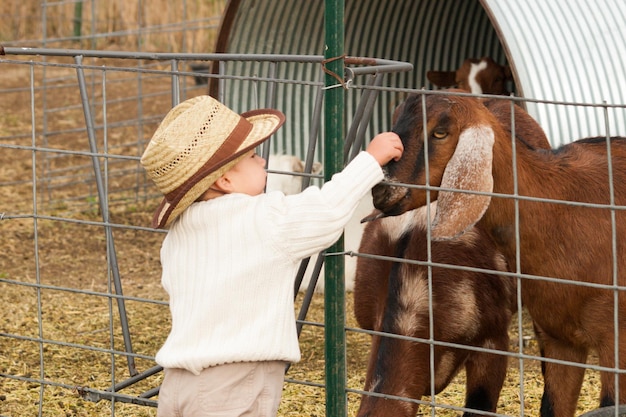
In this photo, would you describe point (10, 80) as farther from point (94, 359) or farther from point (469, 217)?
point (469, 217)

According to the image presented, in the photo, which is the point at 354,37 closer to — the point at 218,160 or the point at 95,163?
the point at 95,163

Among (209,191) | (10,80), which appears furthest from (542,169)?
(10,80)

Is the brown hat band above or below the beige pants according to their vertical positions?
above

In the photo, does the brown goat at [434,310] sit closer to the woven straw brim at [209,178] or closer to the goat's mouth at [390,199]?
the goat's mouth at [390,199]

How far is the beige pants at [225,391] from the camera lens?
323 cm

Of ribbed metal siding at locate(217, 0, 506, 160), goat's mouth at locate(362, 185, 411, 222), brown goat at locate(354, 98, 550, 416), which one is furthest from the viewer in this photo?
ribbed metal siding at locate(217, 0, 506, 160)

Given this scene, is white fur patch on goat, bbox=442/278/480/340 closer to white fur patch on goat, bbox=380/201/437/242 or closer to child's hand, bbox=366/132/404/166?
white fur patch on goat, bbox=380/201/437/242

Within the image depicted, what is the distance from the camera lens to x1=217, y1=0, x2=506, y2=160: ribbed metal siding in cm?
779

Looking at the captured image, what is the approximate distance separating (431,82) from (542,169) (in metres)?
4.38

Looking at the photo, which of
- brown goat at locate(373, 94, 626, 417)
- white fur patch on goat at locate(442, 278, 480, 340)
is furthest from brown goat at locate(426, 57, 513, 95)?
white fur patch on goat at locate(442, 278, 480, 340)

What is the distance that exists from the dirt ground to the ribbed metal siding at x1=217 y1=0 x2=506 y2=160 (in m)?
1.20

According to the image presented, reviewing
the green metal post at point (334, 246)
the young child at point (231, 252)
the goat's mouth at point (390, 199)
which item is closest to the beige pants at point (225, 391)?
the young child at point (231, 252)

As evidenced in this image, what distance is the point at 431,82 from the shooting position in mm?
8516

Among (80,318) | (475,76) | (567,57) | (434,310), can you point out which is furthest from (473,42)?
(434,310)
